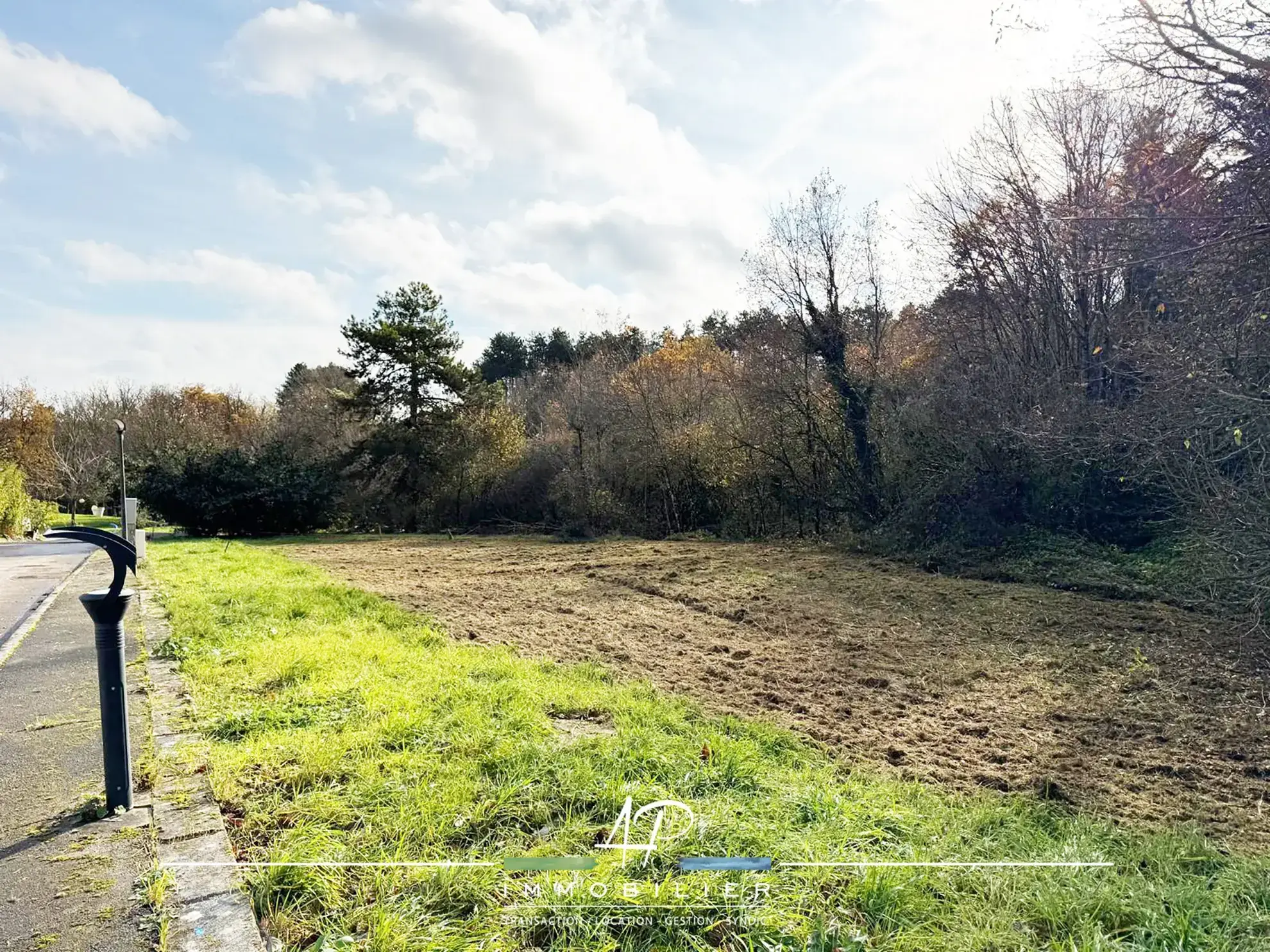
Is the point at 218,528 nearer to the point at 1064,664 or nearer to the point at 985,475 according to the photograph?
the point at 985,475

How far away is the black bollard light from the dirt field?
10.0ft

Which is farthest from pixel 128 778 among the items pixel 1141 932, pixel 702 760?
pixel 1141 932

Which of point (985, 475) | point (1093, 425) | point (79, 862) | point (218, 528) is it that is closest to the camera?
point (79, 862)

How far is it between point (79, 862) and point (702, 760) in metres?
2.47

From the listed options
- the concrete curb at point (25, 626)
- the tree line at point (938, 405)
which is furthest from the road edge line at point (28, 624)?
the tree line at point (938, 405)

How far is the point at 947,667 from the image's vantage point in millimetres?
5672

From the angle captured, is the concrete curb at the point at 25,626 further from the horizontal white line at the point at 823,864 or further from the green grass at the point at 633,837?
the horizontal white line at the point at 823,864

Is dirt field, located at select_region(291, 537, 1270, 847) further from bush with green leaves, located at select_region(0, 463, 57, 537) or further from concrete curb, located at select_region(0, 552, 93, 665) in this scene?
bush with green leaves, located at select_region(0, 463, 57, 537)

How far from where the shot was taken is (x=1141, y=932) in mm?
2113

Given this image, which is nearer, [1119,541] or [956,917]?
[956,917]

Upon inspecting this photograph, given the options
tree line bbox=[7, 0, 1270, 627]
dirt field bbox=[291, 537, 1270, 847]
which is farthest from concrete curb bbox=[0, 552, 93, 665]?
tree line bbox=[7, 0, 1270, 627]

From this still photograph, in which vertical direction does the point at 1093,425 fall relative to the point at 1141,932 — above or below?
above

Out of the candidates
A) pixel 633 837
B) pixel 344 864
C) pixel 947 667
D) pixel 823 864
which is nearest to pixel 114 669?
pixel 344 864

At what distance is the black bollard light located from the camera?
9.15ft
